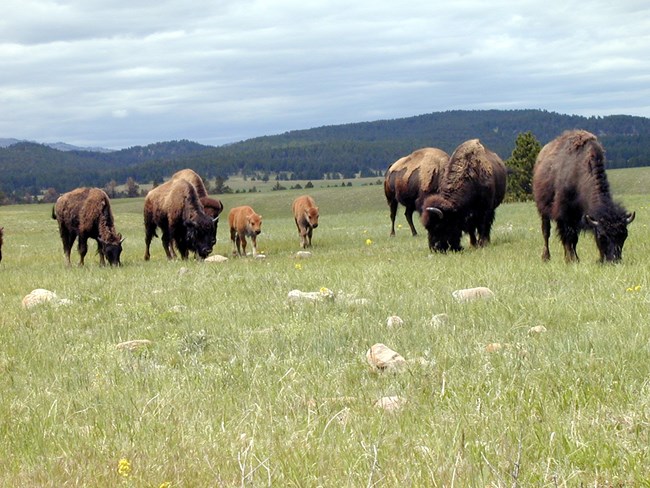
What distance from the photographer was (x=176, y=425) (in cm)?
466

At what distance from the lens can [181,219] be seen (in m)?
18.9

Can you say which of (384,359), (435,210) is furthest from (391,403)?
(435,210)

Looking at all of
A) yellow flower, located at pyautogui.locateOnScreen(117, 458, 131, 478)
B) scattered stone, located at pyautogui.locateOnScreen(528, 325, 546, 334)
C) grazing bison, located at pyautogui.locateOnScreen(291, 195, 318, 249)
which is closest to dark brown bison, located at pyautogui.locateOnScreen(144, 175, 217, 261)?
grazing bison, located at pyautogui.locateOnScreen(291, 195, 318, 249)

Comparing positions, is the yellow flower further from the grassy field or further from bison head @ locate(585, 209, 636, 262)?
bison head @ locate(585, 209, 636, 262)

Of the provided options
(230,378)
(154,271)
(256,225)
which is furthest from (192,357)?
(256,225)

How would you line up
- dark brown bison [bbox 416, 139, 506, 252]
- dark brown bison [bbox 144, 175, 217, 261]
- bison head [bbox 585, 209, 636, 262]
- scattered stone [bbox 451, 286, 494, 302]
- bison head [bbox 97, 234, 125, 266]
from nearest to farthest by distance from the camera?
scattered stone [bbox 451, 286, 494, 302] < bison head [bbox 585, 209, 636, 262] < dark brown bison [bbox 416, 139, 506, 252] < bison head [bbox 97, 234, 125, 266] < dark brown bison [bbox 144, 175, 217, 261]

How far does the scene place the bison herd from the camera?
12.2 m

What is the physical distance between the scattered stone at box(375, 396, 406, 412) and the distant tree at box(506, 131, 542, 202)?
2989 inches

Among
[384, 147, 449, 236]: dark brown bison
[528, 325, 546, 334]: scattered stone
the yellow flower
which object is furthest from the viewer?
[384, 147, 449, 236]: dark brown bison

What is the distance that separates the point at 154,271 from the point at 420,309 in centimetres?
782

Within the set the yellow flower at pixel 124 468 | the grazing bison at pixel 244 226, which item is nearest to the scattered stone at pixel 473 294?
the yellow flower at pixel 124 468

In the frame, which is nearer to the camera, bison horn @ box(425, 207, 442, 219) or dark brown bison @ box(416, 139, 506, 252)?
bison horn @ box(425, 207, 442, 219)

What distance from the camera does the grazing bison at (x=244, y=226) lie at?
19.8 meters

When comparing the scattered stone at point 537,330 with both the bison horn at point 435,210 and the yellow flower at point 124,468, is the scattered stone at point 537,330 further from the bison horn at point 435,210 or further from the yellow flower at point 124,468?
the bison horn at point 435,210
